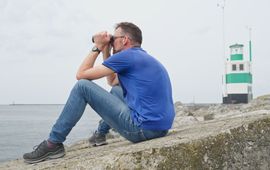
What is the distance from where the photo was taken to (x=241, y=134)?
3.72m

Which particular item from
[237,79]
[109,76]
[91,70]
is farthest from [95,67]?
[237,79]

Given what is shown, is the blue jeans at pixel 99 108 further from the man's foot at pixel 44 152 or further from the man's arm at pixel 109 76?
the man's arm at pixel 109 76

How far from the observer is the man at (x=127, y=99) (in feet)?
13.5

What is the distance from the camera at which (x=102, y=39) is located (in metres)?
4.56

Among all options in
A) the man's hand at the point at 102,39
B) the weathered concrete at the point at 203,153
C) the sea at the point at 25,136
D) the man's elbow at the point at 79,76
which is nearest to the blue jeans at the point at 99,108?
the man's elbow at the point at 79,76

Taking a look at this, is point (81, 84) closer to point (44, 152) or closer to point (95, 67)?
point (95, 67)

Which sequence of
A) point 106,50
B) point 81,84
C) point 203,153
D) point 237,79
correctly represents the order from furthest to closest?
point 237,79 < point 106,50 < point 81,84 < point 203,153

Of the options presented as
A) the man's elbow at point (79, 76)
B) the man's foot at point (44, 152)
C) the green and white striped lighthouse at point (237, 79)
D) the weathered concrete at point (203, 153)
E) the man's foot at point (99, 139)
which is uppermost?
the man's elbow at point (79, 76)

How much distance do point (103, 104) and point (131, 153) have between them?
887 millimetres

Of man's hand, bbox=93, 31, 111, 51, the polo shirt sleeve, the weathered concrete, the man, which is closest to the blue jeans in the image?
the man

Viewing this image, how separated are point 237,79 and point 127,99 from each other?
4041cm

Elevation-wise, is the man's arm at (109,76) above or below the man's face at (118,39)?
below

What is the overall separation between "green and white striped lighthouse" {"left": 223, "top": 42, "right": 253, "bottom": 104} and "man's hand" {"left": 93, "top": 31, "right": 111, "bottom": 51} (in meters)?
39.7

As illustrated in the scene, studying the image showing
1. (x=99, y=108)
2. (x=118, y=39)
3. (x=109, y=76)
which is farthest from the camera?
(x=109, y=76)
